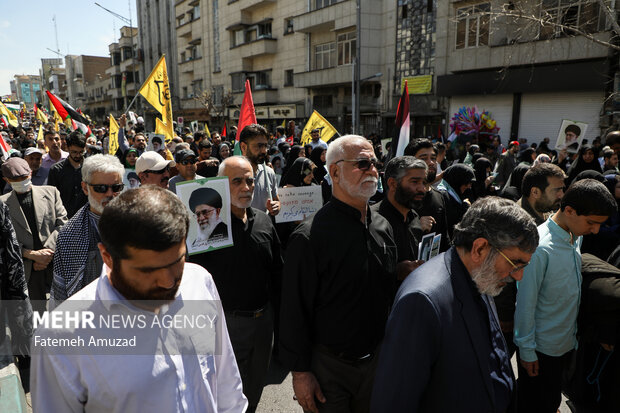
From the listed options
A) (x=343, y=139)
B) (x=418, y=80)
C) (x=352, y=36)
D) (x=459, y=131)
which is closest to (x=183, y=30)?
(x=352, y=36)

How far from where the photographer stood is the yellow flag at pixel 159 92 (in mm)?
8039

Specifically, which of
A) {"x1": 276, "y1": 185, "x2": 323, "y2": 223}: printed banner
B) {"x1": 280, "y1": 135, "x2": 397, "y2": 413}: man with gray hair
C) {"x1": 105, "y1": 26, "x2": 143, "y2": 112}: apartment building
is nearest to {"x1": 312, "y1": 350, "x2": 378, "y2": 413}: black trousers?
{"x1": 280, "y1": 135, "x2": 397, "y2": 413}: man with gray hair

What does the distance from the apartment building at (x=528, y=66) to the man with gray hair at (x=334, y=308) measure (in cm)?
1402

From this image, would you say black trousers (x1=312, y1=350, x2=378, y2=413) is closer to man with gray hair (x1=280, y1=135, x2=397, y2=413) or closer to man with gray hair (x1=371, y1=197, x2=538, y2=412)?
man with gray hair (x1=280, y1=135, x2=397, y2=413)

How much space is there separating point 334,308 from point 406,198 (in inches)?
43.2

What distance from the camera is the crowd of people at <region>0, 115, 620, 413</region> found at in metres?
1.34

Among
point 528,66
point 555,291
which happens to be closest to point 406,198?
point 555,291

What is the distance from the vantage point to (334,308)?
2320 millimetres

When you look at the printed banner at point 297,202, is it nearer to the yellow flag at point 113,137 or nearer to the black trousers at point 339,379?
the black trousers at point 339,379

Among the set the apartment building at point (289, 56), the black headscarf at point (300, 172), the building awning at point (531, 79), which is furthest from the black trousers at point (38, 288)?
the apartment building at point (289, 56)

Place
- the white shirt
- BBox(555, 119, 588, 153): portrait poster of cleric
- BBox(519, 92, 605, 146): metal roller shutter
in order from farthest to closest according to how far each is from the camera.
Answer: BBox(519, 92, 605, 146): metal roller shutter, BBox(555, 119, 588, 153): portrait poster of cleric, the white shirt

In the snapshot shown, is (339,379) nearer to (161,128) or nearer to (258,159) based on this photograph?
(258,159)

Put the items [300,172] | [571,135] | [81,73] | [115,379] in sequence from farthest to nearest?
[81,73] < [571,135] < [300,172] < [115,379]

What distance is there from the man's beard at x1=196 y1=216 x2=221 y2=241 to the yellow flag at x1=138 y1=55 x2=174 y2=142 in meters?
5.91
